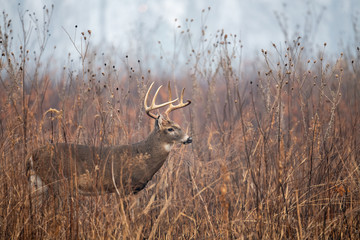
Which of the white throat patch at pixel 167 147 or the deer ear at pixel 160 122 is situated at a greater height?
the deer ear at pixel 160 122

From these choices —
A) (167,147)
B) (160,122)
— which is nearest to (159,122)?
(160,122)

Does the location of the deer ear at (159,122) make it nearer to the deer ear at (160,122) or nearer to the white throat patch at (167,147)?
the deer ear at (160,122)

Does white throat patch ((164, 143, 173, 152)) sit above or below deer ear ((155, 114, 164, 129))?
below

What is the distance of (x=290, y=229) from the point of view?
10.5 feet

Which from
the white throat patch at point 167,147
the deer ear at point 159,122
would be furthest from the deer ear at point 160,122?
the white throat patch at point 167,147

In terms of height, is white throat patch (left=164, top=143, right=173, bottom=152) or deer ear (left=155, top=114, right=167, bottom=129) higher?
deer ear (left=155, top=114, right=167, bottom=129)

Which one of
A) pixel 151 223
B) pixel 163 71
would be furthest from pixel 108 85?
pixel 163 71

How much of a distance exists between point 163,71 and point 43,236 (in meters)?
6.00

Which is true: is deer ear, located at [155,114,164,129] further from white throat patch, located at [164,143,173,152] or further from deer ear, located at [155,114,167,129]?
white throat patch, located at [164,143,173,152]

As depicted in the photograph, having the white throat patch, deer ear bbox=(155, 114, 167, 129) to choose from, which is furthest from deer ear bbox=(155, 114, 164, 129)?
the white throat patch

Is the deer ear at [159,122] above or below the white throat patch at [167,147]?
above

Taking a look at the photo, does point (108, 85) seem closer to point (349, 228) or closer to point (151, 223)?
point (151, 223)

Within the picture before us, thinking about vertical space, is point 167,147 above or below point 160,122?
below

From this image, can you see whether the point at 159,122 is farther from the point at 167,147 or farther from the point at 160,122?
the point at 167,147
